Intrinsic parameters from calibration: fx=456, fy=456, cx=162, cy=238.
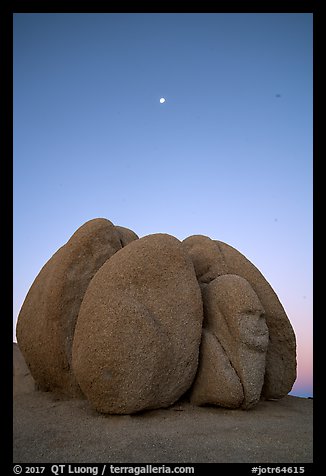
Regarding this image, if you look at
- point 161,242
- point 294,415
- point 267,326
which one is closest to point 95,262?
point 161,242

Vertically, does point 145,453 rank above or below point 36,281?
below

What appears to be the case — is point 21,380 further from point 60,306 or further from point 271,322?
point 271,322

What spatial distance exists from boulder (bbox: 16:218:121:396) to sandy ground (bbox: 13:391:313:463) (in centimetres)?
59

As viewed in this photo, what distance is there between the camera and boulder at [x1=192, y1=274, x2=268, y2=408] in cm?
787

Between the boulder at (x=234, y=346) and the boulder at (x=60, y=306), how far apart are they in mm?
2406

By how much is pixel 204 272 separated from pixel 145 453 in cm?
455

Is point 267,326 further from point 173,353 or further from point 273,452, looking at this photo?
point 273,452

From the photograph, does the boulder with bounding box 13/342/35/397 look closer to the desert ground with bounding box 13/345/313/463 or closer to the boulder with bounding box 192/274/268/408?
the desert ground with bounding box 13/345/313/463

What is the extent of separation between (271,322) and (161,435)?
3642 mm

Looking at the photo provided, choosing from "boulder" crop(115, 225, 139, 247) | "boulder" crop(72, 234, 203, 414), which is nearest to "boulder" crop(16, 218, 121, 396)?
"boulder" crop(115, 225, 139, 247)

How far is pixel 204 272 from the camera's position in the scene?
9.65 m

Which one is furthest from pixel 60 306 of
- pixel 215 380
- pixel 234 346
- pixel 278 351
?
pixel 278 351

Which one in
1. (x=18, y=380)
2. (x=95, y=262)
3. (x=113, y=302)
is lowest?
(x=18, y=380)

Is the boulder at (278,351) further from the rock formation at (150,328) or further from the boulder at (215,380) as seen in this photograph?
the boulder at (215,380)
